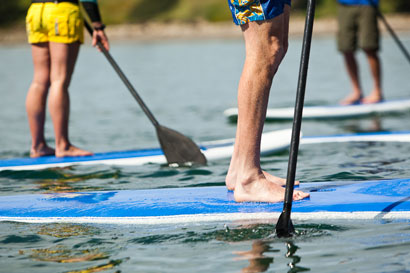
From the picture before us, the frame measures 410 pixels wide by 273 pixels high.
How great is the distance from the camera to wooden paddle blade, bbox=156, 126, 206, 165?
576 cm

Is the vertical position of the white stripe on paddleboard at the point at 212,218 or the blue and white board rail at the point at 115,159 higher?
the white stripe on paddleboard at the point at 212,218

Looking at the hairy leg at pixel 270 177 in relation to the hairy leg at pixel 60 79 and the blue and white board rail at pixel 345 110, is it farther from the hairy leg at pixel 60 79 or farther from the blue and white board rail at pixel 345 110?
the blue and white board rail at pixel 345 110

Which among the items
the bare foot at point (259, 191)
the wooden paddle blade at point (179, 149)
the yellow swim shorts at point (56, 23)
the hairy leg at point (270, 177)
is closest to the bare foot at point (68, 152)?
the wooden paddle blade at point (179, 149)

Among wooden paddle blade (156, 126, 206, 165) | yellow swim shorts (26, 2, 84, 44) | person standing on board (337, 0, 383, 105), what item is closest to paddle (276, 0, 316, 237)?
wooden paddle blade (156, 126, 206, 165)

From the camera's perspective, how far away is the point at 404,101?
9.03m

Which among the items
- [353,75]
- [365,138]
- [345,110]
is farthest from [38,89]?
[353,75]

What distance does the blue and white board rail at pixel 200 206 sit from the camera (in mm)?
3629

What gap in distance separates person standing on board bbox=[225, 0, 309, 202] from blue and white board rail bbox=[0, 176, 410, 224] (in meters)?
0.11

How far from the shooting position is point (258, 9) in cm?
365

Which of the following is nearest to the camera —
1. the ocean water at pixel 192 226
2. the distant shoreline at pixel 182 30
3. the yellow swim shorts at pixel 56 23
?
the ocean water at pixel 192 226

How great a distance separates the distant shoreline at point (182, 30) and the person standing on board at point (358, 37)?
2105 inches

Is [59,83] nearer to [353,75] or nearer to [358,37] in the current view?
[353,75]

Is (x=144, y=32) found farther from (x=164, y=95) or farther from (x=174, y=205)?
(x=174, y=205)

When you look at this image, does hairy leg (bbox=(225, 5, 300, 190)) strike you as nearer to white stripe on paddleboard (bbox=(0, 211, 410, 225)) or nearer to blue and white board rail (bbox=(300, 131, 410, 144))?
white stripe on paddleboard (bbox=(0, 211, 410, 225))
